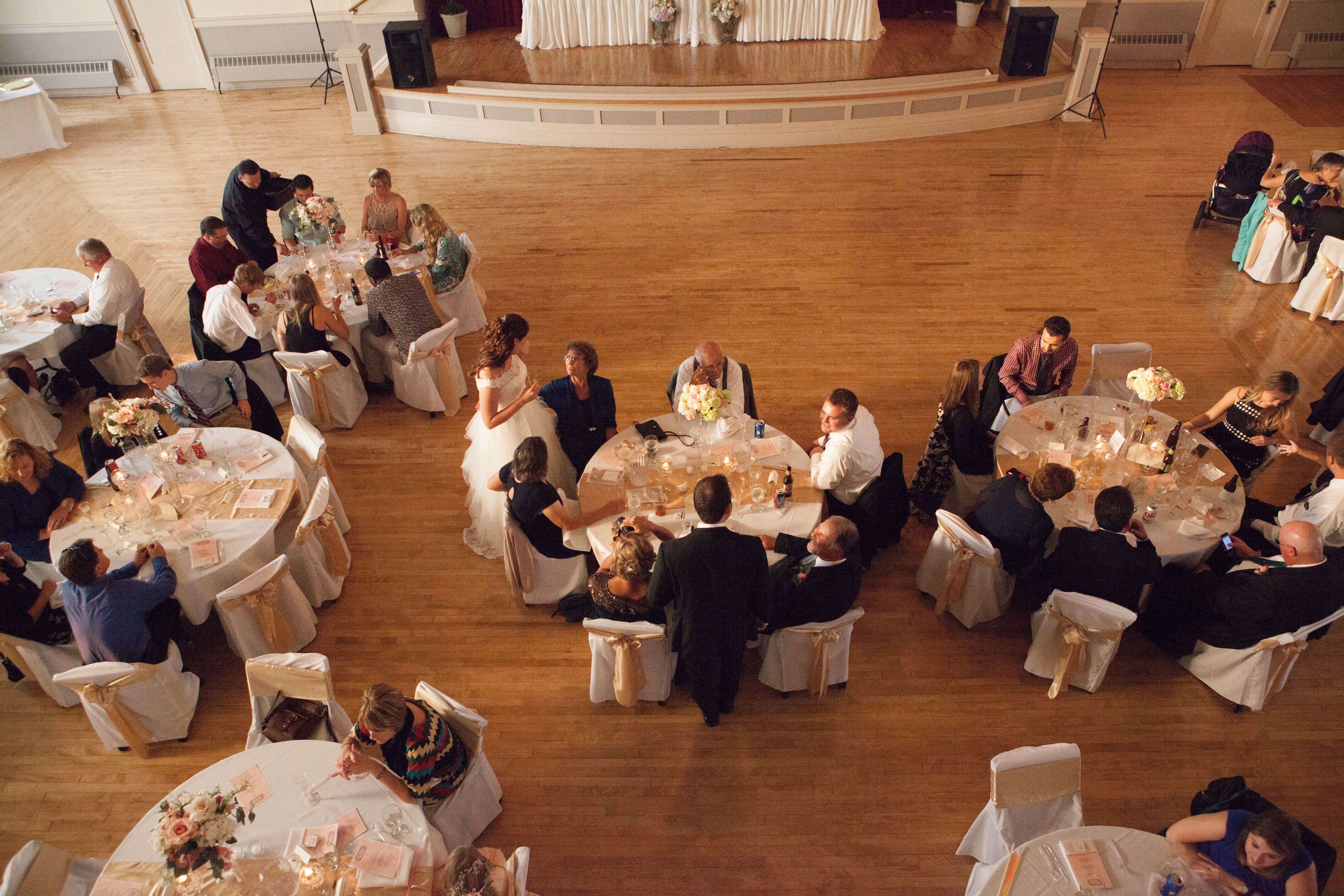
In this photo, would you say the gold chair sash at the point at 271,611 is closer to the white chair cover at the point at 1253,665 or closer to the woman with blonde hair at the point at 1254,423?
the white chair cover at the point at 1253,665

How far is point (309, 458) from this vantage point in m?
5.69

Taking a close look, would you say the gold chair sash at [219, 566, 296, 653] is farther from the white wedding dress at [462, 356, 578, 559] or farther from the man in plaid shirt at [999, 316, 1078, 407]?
the man in plaid shirt at [999, 316, 1078, 407]

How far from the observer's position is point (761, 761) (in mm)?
4809

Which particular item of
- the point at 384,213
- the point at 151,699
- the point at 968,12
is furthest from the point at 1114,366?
the point at 968,12

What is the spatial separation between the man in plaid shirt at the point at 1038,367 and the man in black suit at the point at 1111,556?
1.48m

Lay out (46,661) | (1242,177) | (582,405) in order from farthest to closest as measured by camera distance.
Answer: (1242,177) < (582,405) < (46,661)

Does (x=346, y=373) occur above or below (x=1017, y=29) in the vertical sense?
below

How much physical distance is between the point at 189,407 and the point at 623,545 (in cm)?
362

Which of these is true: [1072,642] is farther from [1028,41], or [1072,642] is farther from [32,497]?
[1028,41]

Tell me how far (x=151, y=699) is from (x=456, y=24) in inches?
494

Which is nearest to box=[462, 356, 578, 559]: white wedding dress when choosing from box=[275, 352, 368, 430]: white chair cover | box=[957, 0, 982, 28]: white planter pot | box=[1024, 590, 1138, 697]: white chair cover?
box=[275, 352, 368, 430]: white chair cover

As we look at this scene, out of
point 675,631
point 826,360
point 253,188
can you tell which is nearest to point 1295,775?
point 675,631

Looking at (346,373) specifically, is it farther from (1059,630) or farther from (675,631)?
(1059,630)

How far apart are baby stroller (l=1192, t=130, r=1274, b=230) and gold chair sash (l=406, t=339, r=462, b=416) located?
8346 millimetres
